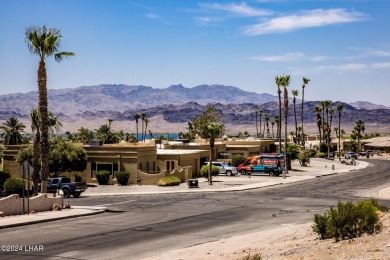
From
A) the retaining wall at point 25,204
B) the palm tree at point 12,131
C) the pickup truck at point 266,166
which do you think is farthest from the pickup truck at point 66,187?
the palm tree at point 12,131

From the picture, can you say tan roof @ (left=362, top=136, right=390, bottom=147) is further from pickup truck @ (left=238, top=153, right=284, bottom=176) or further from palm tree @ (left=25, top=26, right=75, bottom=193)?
palm tree @ (left=25, top=26, right=75, bottom=193)

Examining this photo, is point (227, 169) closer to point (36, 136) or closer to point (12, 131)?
point (36, 136)

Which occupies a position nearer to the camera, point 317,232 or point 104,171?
point 317,232

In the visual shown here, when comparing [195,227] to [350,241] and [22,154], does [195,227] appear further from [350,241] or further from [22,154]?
[22,154]

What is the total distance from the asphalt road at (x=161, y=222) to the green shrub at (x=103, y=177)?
11.5 meters

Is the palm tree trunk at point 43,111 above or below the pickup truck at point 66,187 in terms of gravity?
above

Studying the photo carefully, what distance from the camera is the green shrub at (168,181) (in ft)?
167

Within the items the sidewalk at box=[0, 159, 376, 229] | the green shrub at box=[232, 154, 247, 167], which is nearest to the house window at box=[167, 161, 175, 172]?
the sidewalk at box=[0, 159, 376, 229]

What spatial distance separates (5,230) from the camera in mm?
24062

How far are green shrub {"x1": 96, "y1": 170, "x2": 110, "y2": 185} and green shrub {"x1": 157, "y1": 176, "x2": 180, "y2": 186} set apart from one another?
5910 millimetres

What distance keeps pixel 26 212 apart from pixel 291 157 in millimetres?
57130

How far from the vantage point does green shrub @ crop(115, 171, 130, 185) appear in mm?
52438

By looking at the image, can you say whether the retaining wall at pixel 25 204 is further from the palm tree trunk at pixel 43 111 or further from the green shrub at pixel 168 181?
the green shrub at pixel 168 181

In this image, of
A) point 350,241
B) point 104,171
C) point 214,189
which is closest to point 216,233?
point 350,241
